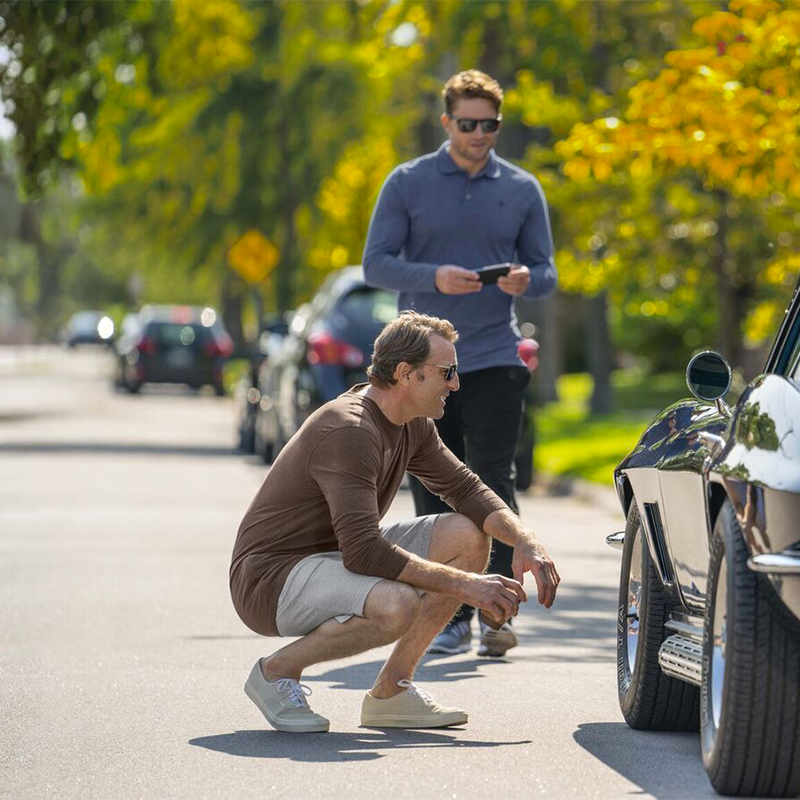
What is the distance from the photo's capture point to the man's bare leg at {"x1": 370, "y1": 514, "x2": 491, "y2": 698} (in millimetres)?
6766

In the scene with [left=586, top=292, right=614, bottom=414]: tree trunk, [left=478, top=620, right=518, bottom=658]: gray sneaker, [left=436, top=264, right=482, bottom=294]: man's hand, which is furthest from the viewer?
[left=586, top=292, right=614, bottom=414]: tree trunk

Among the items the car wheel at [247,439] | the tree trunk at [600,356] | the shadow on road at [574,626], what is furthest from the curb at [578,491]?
the tree trunk at [600,356]

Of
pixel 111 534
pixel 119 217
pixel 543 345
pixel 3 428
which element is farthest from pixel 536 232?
pixel 119 217

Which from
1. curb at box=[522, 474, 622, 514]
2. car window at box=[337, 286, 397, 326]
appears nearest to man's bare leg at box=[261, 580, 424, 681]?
curb at box=[522, 474, 622, 514]

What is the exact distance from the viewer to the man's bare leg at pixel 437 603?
6.77 meters

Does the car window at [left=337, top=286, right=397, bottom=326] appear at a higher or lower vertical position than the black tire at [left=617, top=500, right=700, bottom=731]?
higher

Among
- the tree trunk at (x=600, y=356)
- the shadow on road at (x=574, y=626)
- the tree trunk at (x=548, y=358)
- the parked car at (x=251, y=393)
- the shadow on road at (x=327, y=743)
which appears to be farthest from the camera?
the tree trunk at (x=548, y=358)

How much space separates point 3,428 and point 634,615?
22.2m

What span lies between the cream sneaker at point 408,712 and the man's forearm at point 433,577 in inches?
20.5

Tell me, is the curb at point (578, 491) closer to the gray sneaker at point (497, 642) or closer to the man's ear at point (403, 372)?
the gray sneaker at point (497, 642)

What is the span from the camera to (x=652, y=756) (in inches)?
249

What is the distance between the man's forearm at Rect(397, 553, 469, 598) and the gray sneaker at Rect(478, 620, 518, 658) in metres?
2.18

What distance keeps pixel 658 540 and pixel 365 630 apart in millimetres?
925

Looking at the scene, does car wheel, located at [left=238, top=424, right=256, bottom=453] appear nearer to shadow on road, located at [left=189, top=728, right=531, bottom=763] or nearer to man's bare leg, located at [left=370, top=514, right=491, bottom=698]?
man's bare leg, located at [left=370, top=514, right=491, bottom=698]
